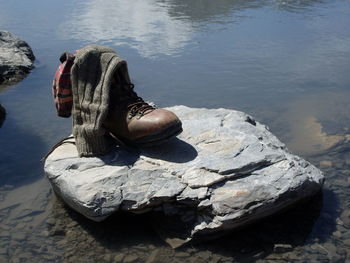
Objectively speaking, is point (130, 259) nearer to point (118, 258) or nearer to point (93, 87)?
point (118, 258)

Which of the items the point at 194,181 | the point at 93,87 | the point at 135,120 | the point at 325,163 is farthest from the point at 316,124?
the point at 93,87

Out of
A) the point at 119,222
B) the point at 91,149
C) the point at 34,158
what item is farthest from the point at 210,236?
the point at 34,158

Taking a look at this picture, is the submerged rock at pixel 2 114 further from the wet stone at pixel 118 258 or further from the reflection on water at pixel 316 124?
the reflection on water at pixel 316 124

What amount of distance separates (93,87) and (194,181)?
1.26 m

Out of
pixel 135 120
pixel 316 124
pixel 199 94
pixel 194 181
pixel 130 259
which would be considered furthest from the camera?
pixel 199 94

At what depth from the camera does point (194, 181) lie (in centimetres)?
412

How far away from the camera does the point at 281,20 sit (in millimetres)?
12969

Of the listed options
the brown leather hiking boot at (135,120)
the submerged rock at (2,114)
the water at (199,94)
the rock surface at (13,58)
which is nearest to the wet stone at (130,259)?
the water at (199,94)

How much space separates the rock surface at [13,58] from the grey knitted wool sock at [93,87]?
16.6 feet

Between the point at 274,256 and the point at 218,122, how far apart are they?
1651 millimetres

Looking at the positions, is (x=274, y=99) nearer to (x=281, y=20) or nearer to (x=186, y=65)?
(x=186, y=65)

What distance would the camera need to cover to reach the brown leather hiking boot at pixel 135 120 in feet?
14.0

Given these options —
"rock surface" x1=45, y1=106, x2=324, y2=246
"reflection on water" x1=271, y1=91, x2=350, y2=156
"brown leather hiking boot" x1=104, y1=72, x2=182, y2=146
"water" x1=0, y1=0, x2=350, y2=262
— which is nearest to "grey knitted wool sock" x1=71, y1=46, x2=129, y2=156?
"brown leather hiking boot" x1=104, y1=72, x2=182, y2=146

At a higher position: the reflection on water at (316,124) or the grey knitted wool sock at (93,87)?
the grey knitted wool sock at (93,87)
